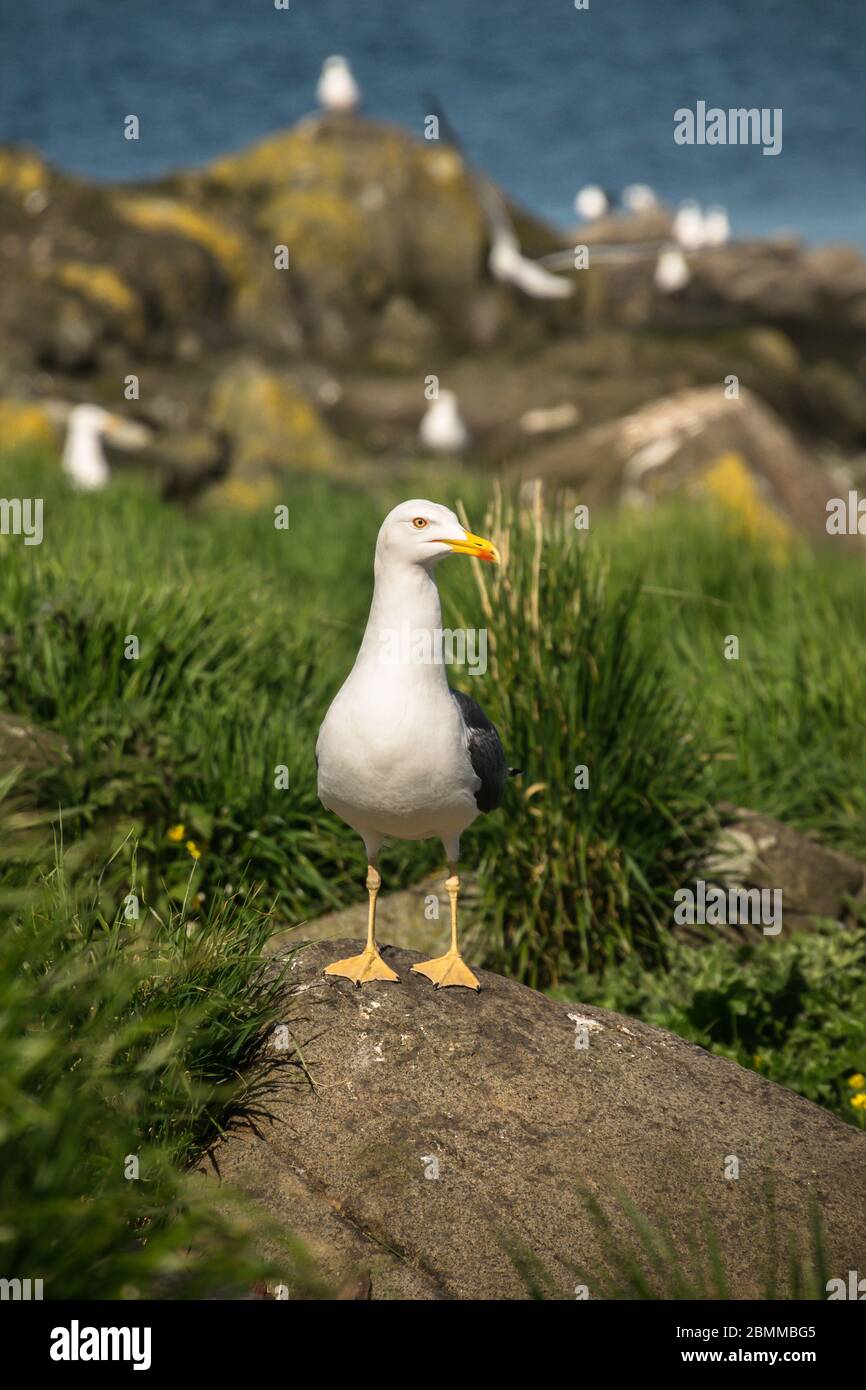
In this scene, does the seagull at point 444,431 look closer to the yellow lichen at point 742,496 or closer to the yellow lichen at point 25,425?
the yellow lichen at point 25,425

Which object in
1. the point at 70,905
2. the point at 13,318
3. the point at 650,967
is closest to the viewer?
the point at 70,905

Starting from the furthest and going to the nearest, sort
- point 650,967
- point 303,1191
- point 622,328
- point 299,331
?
point 622,328 < point 299,331 < point 650,967 < point 303,1191

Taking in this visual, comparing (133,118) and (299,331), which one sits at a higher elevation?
(299,331)

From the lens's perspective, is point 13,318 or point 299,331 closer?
point 13,318

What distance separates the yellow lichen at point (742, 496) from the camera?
12.3 meters

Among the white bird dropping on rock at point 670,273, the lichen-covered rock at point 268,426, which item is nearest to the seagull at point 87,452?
the lichen-covered rock at point 268,426

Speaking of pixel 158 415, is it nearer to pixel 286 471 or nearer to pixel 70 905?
pixel 286 471

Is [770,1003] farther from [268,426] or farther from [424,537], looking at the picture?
[268,426]

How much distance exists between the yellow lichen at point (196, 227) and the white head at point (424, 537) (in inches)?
914

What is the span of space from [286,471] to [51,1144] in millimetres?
13258

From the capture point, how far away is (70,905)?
4.18m

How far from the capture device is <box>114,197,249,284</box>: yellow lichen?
85.1ft

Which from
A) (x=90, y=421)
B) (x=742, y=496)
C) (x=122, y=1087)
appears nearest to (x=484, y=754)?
(x=122, y=1087)

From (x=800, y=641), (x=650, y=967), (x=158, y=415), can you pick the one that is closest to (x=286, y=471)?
(x=158, y=415)
